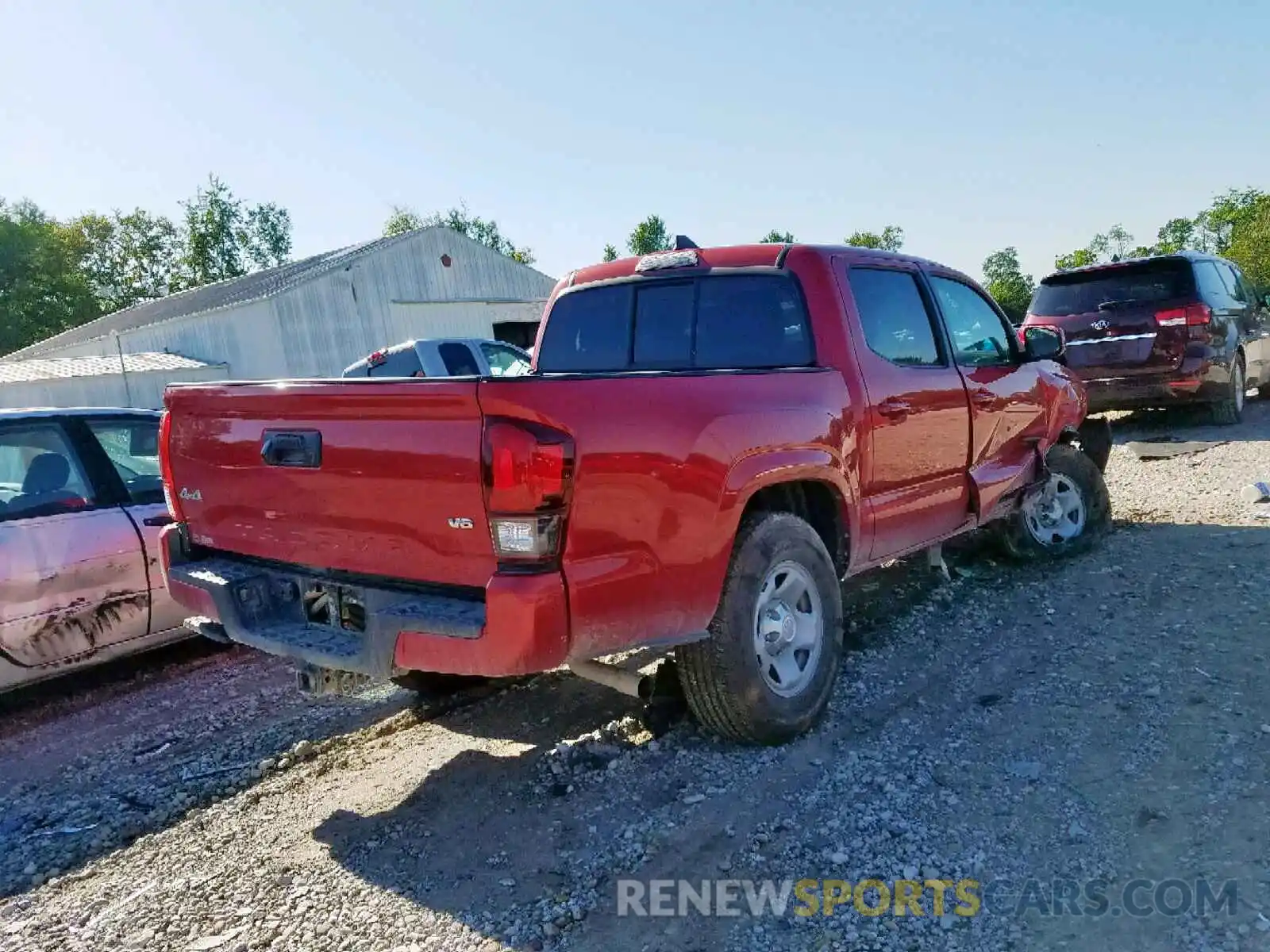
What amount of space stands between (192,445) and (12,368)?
32.3 meters

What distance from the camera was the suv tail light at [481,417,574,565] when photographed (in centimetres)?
261

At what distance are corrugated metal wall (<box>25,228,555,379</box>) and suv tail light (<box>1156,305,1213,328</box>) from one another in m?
16.9

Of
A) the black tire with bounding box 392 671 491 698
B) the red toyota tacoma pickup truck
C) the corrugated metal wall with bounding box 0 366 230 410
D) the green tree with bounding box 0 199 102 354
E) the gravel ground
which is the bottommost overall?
the gravel ground

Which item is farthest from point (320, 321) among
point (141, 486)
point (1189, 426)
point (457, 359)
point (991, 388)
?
point (991, 388)

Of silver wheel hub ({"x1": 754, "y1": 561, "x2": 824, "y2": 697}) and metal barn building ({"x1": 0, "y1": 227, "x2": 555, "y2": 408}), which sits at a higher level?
metal barn building ({"x1": 0, "y1": 227, "x2": 555, "y2": 408})

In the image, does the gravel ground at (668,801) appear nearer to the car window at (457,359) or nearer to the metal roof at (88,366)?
the car window at (457,359)

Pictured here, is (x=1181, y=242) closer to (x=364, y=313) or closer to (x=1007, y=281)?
(x=1007, y=281)

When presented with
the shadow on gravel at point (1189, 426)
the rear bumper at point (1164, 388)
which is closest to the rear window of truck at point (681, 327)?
the rear bumper at point (1164, 388)

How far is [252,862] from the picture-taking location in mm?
3033

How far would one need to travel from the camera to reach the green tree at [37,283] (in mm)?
49000

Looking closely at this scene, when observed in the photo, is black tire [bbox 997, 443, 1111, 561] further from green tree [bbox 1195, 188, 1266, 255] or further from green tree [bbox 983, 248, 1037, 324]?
green tree [bbox 1195, 188, 1266, 255]

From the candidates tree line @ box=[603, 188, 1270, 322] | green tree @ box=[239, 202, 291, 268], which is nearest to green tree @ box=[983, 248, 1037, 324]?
tree line @ box=[603, 188, 1270, 322]

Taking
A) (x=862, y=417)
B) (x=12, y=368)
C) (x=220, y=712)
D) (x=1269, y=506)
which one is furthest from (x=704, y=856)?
(x=12, y=368)

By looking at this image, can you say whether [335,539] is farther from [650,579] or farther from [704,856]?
[704,856]
